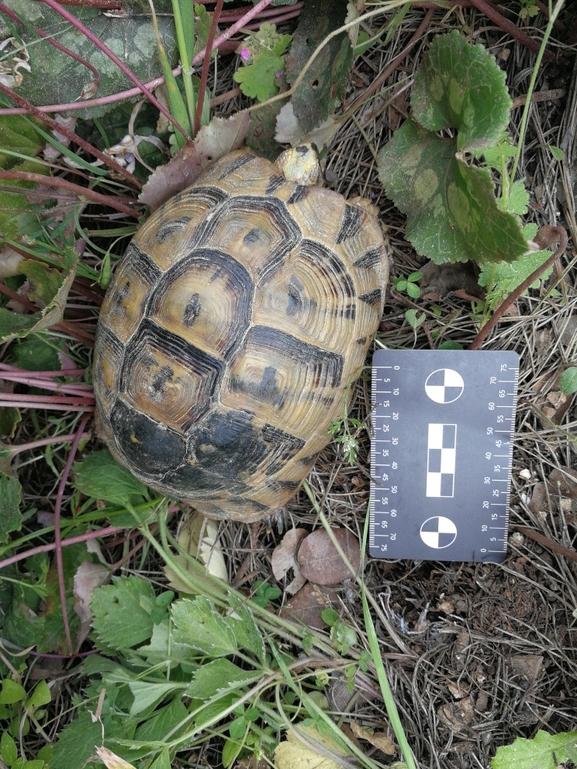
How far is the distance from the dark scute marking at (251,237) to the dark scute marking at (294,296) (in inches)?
5.0

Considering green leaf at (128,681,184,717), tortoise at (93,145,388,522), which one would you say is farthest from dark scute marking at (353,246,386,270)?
green leaf at (128,681,184,717)

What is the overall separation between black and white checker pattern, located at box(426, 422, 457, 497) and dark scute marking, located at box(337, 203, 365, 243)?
1.91 ft

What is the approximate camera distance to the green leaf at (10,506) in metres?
1.64

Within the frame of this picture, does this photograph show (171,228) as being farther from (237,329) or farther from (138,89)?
(138,89)

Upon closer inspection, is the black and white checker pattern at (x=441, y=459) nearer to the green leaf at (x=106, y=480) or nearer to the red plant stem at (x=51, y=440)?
the green leaf at (x=106, y=480)

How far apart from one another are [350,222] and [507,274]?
1.43 ft

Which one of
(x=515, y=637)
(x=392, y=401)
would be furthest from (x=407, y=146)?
(x=515, y=637)

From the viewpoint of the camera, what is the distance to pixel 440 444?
1681 millimetres

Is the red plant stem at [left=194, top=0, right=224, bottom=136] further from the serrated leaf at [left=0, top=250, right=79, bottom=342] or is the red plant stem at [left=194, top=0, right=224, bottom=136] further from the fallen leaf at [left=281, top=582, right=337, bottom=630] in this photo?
the fallen leaf at [left=281, top=582, right=337, bottom=630]

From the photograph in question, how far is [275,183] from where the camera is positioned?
4.96 feet

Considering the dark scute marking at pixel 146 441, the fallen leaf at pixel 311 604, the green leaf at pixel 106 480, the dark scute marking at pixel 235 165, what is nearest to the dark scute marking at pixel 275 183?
the dark scute marking at pixel 235 165

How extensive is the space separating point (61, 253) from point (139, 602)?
105 centimetres

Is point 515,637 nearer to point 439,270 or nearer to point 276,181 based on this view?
point 439,270

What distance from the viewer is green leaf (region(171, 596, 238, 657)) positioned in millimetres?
1552
